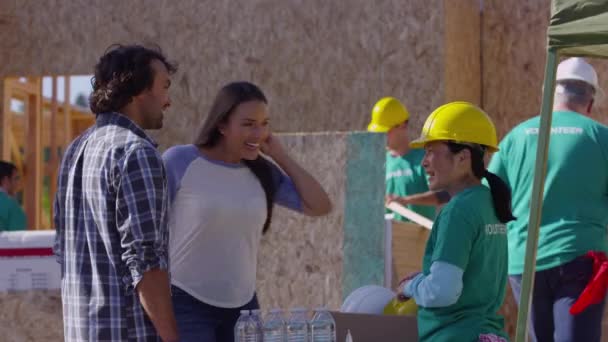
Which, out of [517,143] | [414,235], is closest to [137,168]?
[517,143]

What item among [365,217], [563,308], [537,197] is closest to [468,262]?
[537,197]

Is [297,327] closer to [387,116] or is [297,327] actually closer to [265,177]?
[265,177]

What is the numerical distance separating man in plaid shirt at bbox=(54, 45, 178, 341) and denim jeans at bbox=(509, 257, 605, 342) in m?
2.48

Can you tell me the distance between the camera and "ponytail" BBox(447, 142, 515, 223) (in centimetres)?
431

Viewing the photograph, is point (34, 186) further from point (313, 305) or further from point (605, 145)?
point (605, 145)

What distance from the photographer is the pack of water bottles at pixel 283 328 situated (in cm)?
407

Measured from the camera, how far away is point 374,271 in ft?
23.2

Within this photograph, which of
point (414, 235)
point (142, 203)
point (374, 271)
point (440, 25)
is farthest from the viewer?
point (440, 25)

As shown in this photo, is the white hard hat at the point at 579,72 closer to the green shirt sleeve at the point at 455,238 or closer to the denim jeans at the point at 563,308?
the denim jeans at the point at 563,308

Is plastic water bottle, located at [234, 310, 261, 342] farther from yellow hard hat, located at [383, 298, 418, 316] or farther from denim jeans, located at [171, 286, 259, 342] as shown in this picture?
yellow hard hat, located at [383, 298, 418, 316]

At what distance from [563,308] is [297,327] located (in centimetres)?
200

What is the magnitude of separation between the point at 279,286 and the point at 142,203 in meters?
3.54

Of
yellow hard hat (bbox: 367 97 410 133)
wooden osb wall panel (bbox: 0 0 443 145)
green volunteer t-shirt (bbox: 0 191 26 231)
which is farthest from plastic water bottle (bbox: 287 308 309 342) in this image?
wooden osb wall panel (bbox: 0 0 443 145)

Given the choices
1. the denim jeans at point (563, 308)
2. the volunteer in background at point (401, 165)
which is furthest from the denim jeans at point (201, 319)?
the volunteer in background at point (401, 165)
